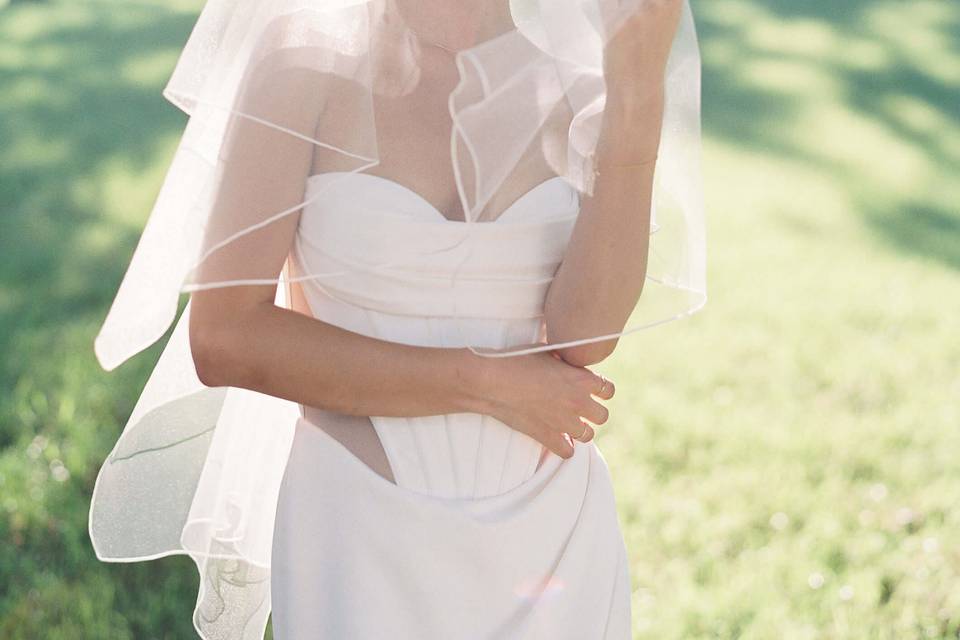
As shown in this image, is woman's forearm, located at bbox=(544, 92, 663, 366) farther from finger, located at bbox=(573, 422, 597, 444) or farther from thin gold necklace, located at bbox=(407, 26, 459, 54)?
thin gold necklace, located at bbox=(407, 26, 459, 54)

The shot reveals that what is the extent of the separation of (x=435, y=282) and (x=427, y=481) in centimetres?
32

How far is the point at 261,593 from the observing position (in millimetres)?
2682

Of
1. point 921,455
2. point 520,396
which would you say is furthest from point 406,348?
point 921,455

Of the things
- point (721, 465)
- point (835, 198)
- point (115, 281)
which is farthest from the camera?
point (835, 198)

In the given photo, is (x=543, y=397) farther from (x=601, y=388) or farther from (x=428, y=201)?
(x=428, y=201)

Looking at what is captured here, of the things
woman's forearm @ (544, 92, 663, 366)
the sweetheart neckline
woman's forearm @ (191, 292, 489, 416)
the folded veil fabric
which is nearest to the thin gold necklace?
the folded veil fabric

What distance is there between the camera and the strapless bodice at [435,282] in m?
1.96

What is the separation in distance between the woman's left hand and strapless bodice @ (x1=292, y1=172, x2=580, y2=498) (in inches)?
10.9

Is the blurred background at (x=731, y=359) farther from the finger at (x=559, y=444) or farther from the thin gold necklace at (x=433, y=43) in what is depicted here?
the thin gold necklace at (x=433, y=43)

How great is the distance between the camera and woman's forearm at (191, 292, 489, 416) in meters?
1.96

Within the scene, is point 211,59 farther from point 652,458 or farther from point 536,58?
point 652,458

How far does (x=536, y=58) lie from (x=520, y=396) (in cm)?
53

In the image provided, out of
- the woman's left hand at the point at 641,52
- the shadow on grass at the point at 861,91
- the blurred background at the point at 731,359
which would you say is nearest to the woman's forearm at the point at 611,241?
the woman's left hand at the point at 641,52

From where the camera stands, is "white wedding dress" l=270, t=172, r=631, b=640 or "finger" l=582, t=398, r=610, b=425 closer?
"white wedding dress" l=270, t=172, r=631, b=640
